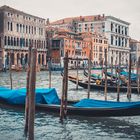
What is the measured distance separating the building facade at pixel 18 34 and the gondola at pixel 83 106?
21.8 m

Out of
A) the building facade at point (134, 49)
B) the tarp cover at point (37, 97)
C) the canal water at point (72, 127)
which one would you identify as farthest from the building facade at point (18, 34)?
the building facade at point (134, 49)

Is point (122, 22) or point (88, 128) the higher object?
point (122, 22)

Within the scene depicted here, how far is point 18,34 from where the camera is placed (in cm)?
3416

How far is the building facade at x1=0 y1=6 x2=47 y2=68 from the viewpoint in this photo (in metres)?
32.2

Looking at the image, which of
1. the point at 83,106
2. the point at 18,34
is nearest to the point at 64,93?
the point at 83,106

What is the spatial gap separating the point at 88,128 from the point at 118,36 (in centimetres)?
4930

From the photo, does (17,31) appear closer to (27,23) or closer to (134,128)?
(27,23)

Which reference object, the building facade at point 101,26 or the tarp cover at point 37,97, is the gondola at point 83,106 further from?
the building facade at point 101,26

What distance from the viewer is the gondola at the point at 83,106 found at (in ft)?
24.5

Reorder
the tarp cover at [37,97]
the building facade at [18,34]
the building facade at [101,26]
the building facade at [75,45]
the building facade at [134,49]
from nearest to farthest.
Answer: the tarp cover at [37,97], the building facade at [18,34], the building facade at [75,45], the building facade at [101,26], the building facade at [134,49]

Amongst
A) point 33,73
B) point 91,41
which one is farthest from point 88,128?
point 91,41

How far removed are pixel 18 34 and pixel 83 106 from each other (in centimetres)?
2705

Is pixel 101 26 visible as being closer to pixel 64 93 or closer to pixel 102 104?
pixel 102 104

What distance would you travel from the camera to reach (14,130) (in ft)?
23.7
